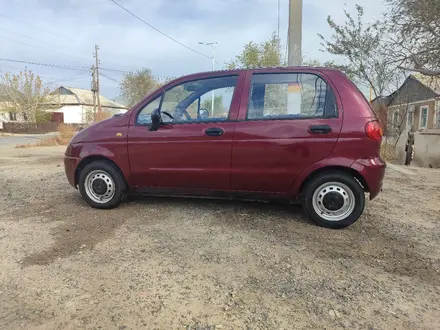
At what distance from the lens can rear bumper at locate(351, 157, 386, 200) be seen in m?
3.83

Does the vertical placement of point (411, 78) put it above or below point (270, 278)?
above

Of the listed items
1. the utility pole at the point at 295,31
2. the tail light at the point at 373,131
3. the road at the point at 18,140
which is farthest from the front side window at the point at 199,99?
the road at the point at 18,140

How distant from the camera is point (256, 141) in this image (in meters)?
4.06

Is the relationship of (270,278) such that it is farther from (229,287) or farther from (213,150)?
(213,150)

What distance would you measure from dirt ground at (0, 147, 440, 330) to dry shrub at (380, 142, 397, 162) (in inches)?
315

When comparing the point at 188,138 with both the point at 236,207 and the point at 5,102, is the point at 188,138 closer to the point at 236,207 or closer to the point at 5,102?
the point at 236,207

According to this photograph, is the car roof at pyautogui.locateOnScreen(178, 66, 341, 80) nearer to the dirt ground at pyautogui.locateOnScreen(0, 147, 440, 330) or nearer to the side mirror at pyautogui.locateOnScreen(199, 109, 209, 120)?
the side mirror at pyautogui.locateOnScreen(199, 109, 209, 120)

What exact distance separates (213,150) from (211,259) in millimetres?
1436

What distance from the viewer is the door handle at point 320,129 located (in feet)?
12.6

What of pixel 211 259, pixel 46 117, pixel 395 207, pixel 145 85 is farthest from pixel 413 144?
pixel 46 117

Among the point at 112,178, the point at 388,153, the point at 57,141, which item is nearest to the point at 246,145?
the point at 112,178

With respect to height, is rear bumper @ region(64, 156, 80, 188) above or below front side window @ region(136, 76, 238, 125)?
below

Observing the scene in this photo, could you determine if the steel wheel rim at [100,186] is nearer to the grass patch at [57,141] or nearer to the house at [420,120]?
the house at [420,120]

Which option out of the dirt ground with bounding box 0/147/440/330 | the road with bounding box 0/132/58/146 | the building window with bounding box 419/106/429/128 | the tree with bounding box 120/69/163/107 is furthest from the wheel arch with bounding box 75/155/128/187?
the tree with bounding box 120/69/163/107
